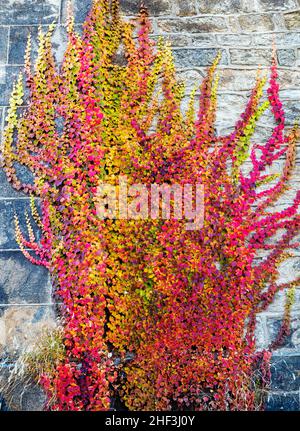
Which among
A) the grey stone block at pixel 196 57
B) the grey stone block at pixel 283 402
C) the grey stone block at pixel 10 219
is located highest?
the grey stone block at pixel 196 57

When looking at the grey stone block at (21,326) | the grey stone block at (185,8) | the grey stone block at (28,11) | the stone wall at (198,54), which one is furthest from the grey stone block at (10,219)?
the grey stone block at (185,8)

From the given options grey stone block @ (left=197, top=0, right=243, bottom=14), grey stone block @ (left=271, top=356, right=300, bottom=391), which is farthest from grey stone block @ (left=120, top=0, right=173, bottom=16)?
grey stone block @ (left=271, top=356, right=300, bottom=391)

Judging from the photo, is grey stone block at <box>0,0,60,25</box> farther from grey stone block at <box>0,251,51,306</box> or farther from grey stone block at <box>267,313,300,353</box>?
grey stone block at <box>267,313,300,353</box>

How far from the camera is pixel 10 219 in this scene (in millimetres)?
3693

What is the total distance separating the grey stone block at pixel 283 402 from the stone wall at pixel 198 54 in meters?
0.32

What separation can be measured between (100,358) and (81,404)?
33 centimetres

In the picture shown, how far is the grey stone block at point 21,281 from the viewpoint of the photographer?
139 inches

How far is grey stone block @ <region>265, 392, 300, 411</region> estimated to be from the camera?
11.1 ft

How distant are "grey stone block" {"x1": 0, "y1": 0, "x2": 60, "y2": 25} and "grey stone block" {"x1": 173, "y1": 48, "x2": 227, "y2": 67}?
1.11 metres

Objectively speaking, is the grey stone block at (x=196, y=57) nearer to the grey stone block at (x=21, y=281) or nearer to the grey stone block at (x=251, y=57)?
the grey stone block at (x=251, y=57)

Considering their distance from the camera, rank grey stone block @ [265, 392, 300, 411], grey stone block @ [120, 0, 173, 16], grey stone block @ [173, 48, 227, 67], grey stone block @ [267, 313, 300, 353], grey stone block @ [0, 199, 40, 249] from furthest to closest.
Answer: grey stone block @ [120, 0, 173, 16] < grey stone block @ [173, 48, 227, 67] < grey stone block @ [0, 199, 40, 249] < grey stone block @ [267, 313, 300, 353] < grey stone block @ [265, 392, 300, 411]

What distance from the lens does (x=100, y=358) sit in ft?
11.1
